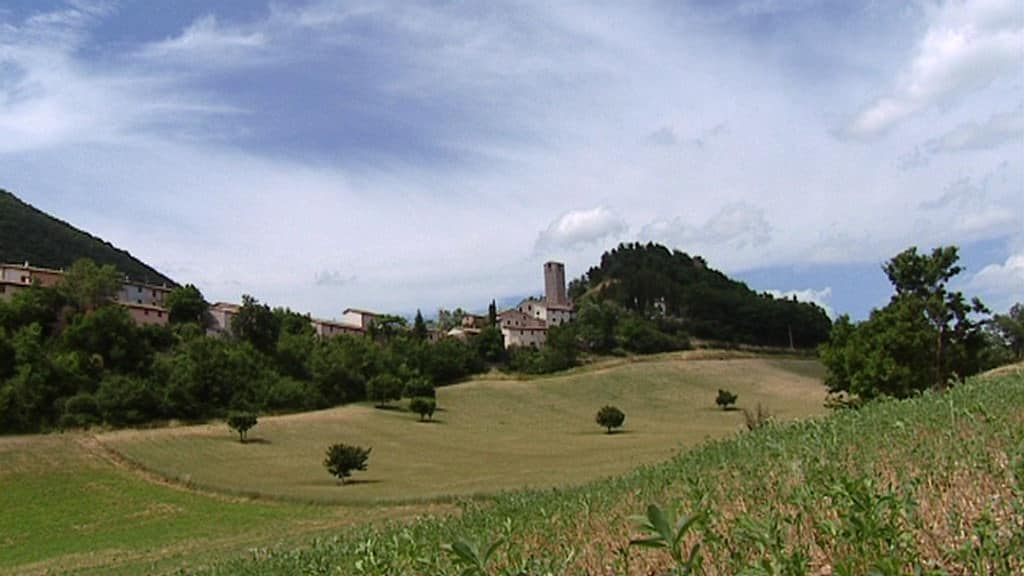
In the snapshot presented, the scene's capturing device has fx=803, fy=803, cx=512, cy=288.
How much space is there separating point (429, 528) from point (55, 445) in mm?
64761

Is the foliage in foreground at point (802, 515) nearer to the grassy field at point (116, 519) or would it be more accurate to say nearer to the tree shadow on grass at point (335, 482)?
the grassy field at point (116, 519)

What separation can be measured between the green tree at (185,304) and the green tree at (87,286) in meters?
12.3

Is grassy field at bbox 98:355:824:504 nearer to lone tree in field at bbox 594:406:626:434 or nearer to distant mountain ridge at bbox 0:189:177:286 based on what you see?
lone tree in field at bbox 594:406:626:434

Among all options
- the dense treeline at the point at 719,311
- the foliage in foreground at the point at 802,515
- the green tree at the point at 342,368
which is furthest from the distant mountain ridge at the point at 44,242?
the foliage in foreground at the point at 802,515

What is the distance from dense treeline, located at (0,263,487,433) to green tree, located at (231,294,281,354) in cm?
14

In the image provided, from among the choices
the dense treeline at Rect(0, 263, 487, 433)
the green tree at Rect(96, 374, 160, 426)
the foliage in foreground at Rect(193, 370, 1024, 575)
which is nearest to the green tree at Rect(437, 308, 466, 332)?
Answer: the dense treeline at Rect(0, 263, 487, 433)

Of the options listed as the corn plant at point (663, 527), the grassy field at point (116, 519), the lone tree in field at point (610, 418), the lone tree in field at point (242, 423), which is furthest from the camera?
the lone tree in field at point (610, 418)

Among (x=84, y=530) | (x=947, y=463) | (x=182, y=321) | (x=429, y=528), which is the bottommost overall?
(x=84, y=530)

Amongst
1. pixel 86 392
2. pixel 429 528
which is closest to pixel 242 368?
pixel 86 392

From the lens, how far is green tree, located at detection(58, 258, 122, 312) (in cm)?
9638

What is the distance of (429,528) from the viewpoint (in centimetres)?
743

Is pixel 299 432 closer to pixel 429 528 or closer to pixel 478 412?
pixel 478 412

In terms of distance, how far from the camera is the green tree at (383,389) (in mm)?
90938

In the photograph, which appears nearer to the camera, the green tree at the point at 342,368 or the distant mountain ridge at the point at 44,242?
the green tree at the point at 342,368
